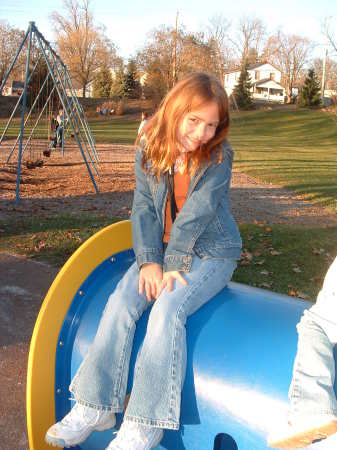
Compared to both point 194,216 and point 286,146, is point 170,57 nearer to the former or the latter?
point 286,146

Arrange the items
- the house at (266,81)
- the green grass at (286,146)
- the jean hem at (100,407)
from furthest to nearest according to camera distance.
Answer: the house at (266,81), the green grass at (286,146), the jean hem at (100,407)

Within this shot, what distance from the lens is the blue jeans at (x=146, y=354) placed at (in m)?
1.95

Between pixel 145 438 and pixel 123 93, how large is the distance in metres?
51.4

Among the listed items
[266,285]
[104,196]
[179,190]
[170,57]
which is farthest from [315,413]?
[170,57]

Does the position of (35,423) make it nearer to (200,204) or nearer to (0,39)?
(200,204)

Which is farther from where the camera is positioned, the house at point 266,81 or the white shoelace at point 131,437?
the house at point 266,81

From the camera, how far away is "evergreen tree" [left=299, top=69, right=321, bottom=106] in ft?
167

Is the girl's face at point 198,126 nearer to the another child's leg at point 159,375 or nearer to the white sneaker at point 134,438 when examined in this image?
the another child's leg at point 159,375

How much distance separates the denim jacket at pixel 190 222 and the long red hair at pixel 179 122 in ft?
0.17

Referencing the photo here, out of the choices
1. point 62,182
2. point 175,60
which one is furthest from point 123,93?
point 62,182

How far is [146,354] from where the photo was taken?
2018 mm

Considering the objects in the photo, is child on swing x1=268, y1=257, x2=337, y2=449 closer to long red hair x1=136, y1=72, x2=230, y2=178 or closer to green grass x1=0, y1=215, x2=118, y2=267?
long red hair x1=136, y1=72, x2=230, y2=178

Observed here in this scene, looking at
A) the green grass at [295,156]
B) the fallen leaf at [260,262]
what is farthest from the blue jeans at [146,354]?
the green grass at [295,156]

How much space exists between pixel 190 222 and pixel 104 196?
7.43 meters
